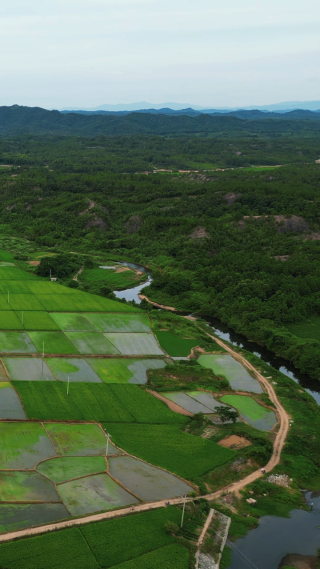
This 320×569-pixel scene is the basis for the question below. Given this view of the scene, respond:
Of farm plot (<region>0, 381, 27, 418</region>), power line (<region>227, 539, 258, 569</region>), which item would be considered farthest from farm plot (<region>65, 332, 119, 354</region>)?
power line (<region>227, 539, 258, 569</region>)

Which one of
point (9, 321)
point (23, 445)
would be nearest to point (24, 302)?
point (9, 321)

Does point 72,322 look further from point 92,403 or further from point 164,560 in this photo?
point 164,560

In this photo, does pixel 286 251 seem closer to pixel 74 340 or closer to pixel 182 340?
pixel 182 340

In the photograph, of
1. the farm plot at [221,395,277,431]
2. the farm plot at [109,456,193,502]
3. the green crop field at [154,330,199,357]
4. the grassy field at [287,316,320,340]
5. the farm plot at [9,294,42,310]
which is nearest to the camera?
the farm plot at [109,456,193,502]

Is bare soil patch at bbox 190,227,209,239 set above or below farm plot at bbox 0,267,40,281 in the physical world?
above

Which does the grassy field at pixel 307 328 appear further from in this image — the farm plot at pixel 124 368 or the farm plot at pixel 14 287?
the farm plot at pixel 14 287

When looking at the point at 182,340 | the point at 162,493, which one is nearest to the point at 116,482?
the point at 162,493

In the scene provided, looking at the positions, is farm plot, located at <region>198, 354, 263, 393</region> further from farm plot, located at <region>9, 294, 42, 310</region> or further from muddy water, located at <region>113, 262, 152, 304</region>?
farm plot, located at <region>9, 294, 42, 310</region>
